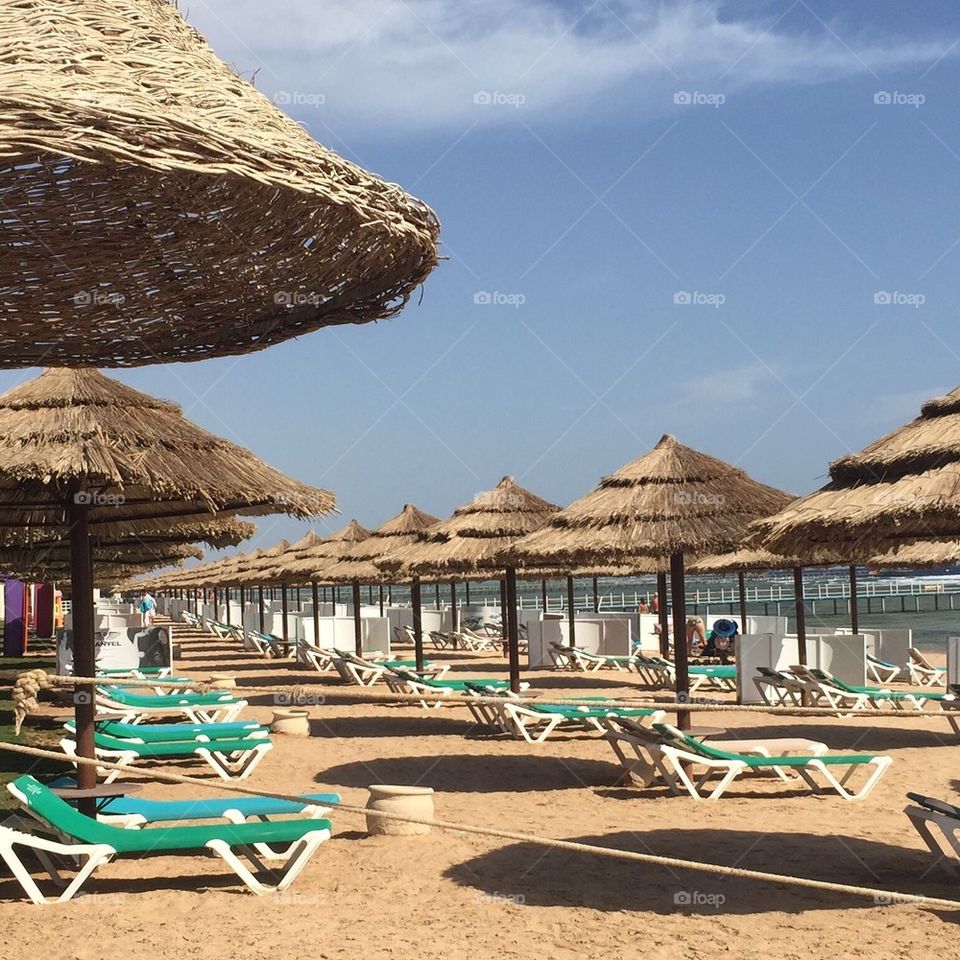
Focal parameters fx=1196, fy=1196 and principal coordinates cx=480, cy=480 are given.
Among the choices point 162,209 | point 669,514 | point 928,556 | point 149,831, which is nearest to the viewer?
point 162,209

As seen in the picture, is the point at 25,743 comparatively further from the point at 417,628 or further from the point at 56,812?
the point at 417,628

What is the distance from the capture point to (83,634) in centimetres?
663

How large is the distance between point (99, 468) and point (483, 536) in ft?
27.9

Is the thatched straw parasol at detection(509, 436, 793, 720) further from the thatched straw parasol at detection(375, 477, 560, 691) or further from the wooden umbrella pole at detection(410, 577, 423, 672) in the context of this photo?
the wooden umbrella pole at detection(410, 577, 423, 672)

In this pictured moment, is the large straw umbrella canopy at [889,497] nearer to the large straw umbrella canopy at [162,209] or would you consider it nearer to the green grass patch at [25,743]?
the large straw umbrella canopy at [162,209]

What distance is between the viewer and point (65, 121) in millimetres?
2445

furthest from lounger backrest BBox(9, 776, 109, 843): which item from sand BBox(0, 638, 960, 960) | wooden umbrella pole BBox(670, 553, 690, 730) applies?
wooden umbrella pole BBox(670, 553, 690, 730)

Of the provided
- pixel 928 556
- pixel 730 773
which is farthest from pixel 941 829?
pixel 928 556

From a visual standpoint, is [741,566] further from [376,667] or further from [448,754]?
[448,754]

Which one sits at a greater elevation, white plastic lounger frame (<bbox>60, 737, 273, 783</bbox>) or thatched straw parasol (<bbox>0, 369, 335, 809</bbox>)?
thatched straw parasol (<bbox>0, 369, 335, 809</bbox>)

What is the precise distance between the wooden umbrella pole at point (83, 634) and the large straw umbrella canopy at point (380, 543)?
12.6 m

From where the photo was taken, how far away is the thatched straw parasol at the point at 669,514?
9938 millimetres

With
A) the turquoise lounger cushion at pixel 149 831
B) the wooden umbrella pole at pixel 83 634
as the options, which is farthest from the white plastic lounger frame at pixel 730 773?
the wooden umbrella pole at pixel 83 634

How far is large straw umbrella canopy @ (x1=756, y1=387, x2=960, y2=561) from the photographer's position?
6.57 m
